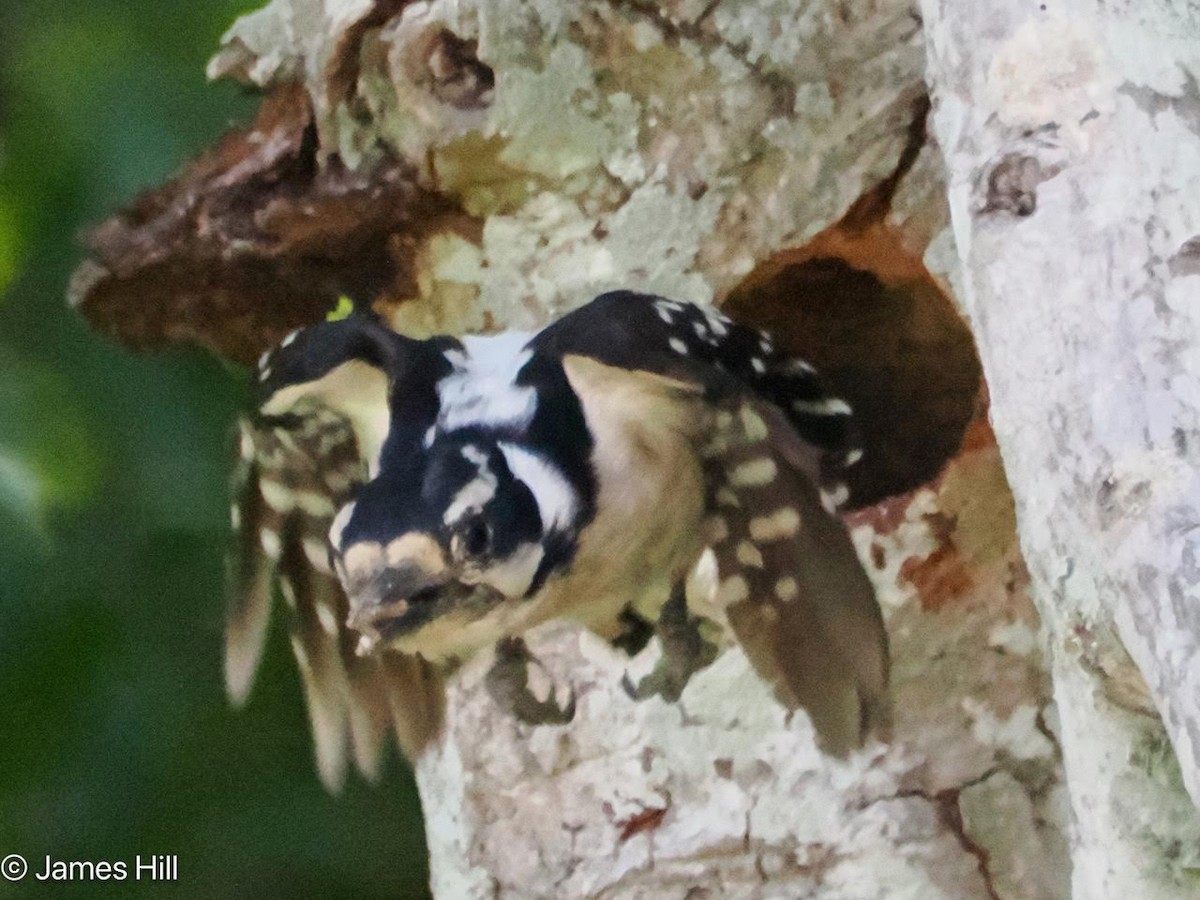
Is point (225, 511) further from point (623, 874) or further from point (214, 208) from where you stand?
point (623, 874)

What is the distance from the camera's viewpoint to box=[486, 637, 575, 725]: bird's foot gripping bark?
963 millimetres

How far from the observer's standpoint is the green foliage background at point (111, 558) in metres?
1.35

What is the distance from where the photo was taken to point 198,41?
53.5 inches

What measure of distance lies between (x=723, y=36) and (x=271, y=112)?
336 mm

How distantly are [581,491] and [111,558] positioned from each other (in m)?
0.75

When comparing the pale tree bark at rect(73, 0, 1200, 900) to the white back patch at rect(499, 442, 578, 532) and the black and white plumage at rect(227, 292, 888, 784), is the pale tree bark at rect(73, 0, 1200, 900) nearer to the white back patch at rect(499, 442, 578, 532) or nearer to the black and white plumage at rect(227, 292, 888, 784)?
the black and white plumage at rect(227, 292, 888, 784)

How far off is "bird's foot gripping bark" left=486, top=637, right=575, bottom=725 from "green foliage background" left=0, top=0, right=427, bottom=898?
397 mm

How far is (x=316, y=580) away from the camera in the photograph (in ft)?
3.27

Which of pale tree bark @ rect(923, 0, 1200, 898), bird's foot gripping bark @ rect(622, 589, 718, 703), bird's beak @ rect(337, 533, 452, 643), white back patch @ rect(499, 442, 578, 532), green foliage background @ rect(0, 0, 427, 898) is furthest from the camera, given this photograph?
green foliage background @ rect(0, 0, 427, 898)

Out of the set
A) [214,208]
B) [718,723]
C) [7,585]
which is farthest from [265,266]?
[7,585]

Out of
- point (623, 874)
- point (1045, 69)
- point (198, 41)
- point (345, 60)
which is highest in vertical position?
point (198, 41)
